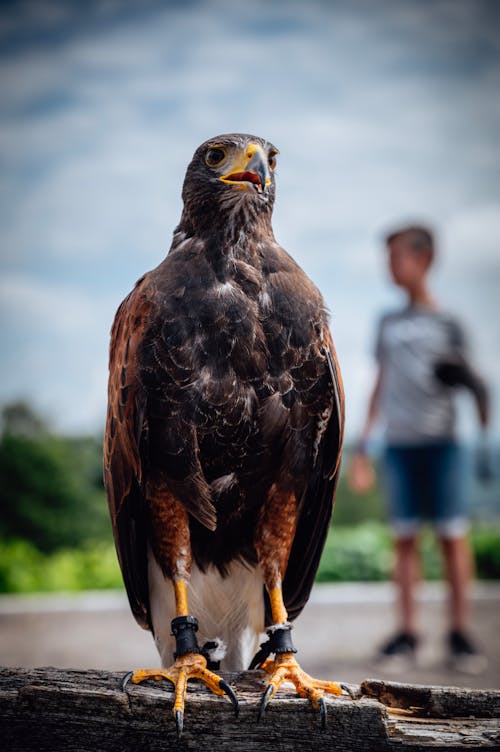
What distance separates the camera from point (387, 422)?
19.6 ft

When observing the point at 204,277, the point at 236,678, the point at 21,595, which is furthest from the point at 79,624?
the point at 204,277

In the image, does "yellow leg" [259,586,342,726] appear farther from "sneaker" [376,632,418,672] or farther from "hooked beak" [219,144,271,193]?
"sneaker" [376,632,418,672]

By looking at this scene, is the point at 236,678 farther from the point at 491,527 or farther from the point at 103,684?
the point at 491,527

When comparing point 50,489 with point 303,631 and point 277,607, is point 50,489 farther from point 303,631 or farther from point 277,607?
point 277,607

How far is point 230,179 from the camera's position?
2.47 m

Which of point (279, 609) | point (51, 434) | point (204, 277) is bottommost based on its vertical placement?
point (279, 609)

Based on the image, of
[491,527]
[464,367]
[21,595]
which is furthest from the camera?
[491,527]

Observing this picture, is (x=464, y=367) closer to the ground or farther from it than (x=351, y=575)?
farther from it

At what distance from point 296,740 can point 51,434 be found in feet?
29.3

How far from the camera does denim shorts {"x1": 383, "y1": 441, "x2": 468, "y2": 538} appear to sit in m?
5.73

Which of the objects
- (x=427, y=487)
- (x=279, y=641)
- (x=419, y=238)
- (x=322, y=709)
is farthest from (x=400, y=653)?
(x=322, y=709)

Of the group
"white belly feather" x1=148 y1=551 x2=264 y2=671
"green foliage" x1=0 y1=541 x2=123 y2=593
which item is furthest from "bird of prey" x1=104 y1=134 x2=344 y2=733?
"green foliage" x1=0 y1=541 x2=123 y2=593

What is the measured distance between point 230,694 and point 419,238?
15.2ft

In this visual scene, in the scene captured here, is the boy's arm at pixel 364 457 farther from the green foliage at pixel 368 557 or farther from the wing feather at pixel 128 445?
the wing feather at pixel 128 445
